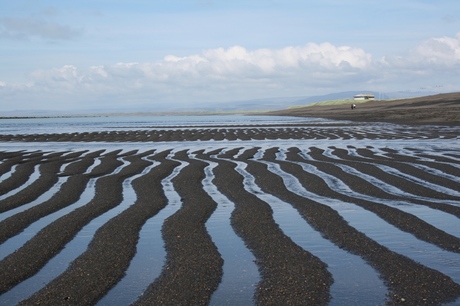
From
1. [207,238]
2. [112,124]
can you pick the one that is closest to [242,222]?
[207,238]

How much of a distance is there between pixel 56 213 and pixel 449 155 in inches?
601

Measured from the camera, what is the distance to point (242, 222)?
10.1m

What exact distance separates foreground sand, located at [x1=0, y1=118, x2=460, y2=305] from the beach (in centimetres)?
2

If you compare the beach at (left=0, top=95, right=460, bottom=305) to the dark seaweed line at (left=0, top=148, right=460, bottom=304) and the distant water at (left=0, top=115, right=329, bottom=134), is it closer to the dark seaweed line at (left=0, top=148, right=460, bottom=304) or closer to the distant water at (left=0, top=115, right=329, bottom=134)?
the dark seaweed line at (left=0, top=148, right=460, bottom=304)

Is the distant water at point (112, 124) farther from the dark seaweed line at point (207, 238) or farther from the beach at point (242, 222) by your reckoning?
the dark seaweed line at point (207, 238)

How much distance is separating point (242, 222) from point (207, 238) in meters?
1.30

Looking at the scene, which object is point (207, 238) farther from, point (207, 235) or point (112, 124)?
point (112, 124)

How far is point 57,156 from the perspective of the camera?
81.6 feet

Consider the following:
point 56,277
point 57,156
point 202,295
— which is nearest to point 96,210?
point 56,277

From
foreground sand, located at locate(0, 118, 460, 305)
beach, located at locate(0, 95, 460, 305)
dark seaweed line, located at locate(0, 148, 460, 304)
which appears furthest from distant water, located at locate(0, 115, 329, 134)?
dark seaweed line, located at locate(0, 148, 460, 304)

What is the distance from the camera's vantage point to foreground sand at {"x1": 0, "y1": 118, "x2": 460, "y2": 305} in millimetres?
6332

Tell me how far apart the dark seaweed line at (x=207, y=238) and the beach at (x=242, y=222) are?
2cm

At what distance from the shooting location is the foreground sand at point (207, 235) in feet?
20.8

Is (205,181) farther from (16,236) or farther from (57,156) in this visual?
(57,156)
